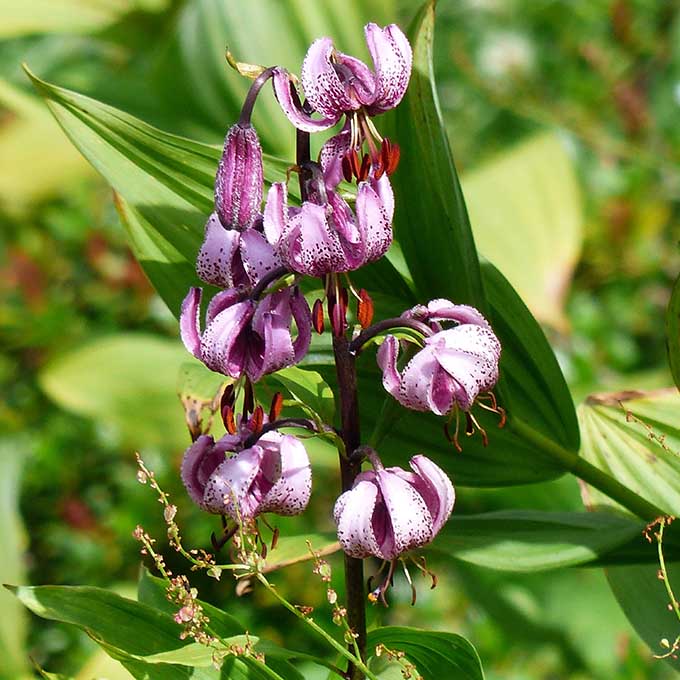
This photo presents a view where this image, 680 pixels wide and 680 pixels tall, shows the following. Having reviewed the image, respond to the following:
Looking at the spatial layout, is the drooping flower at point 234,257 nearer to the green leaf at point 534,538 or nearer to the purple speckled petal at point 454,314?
the purple speckled petal at point 454,314

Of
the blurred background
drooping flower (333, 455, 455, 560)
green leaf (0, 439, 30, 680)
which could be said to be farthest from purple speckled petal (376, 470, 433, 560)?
green leaf (0, 439, 30, 680)

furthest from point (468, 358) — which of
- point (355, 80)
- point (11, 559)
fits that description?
point (11, 559)

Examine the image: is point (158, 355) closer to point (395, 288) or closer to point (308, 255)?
point (395, 288)

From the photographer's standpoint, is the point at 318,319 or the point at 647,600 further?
the point at 647,600

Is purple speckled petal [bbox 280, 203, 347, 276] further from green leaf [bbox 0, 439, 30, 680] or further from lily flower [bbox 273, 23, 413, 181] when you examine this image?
green leaf [bbox 0, 439, 30, 680]

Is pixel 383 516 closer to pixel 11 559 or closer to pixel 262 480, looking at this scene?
pixel 262 480

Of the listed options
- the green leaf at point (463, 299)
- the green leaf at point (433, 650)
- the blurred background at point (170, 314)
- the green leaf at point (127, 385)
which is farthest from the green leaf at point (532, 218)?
the green leaf at point (433, 650)
